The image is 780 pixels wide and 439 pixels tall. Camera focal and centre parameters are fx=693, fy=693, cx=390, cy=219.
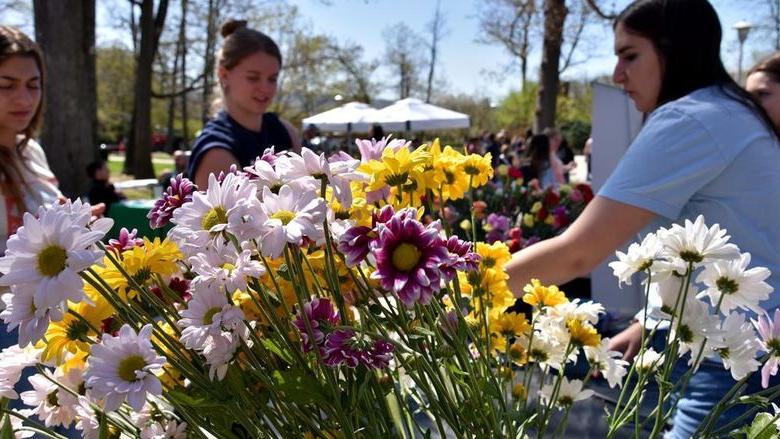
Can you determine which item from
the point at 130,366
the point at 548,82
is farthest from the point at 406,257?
the point at 548,82

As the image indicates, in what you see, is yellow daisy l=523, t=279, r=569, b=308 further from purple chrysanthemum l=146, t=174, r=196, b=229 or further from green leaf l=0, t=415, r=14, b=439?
green leaf l=0, t=415, r=14, b=439

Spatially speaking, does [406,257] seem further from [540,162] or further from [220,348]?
[540,162]

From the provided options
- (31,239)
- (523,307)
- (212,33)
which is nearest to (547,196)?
(523,307)

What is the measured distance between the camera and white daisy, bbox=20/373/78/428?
2.13ft

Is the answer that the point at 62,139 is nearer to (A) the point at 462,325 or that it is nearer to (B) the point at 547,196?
(B) the point at 547,196

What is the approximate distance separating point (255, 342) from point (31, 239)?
0.66ft

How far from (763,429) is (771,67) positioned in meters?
1.67

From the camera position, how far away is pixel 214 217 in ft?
1.79

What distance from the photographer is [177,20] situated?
19.3 meters

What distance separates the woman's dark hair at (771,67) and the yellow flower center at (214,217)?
1.84 metres

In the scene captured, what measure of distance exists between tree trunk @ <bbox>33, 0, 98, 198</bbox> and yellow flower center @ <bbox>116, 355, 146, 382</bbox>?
299 inches

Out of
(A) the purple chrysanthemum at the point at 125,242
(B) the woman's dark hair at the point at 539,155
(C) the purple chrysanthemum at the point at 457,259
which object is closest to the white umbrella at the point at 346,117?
(B) the woman's dark hair at the point at 539,155

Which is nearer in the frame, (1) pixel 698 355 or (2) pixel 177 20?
(1) pixel 698 355

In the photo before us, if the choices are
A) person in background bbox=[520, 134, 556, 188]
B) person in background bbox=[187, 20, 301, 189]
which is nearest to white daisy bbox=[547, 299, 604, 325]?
person in background bbox=[187, 20, 301, 189]
